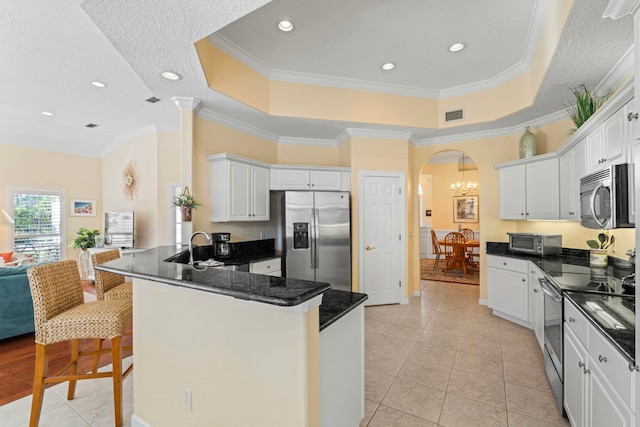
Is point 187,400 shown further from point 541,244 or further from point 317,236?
point 541,244

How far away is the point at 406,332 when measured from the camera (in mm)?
3537

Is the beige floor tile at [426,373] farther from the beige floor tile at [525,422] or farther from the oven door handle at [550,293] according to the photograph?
the oven door handle at [550,293]

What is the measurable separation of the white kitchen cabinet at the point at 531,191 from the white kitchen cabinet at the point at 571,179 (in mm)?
103

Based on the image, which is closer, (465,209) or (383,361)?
(383,361)

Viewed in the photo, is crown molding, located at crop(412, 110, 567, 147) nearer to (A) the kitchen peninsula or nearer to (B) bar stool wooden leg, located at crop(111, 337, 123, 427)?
(A) the kitchen peninsula

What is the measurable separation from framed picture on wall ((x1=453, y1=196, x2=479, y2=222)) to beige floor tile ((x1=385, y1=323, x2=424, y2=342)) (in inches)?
228

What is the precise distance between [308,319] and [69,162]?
25.8 feet

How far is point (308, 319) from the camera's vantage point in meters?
1.24

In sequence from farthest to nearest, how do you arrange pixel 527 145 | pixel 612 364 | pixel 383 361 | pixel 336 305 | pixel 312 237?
pixel 312 237 < pixel 527 145 < pixel 383 361 < pixel 336 305 < pixel 612 364

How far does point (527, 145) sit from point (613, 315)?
300 centimetres

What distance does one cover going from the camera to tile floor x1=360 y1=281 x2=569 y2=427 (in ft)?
6.83

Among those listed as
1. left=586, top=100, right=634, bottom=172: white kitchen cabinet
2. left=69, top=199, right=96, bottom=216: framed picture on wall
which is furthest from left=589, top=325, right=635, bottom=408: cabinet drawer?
left=69, top=199, right=96, bottom=216: framed picture on wall

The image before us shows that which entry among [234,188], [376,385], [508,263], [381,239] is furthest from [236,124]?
[508,263]

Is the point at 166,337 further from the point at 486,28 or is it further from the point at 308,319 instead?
the point at 486,28
